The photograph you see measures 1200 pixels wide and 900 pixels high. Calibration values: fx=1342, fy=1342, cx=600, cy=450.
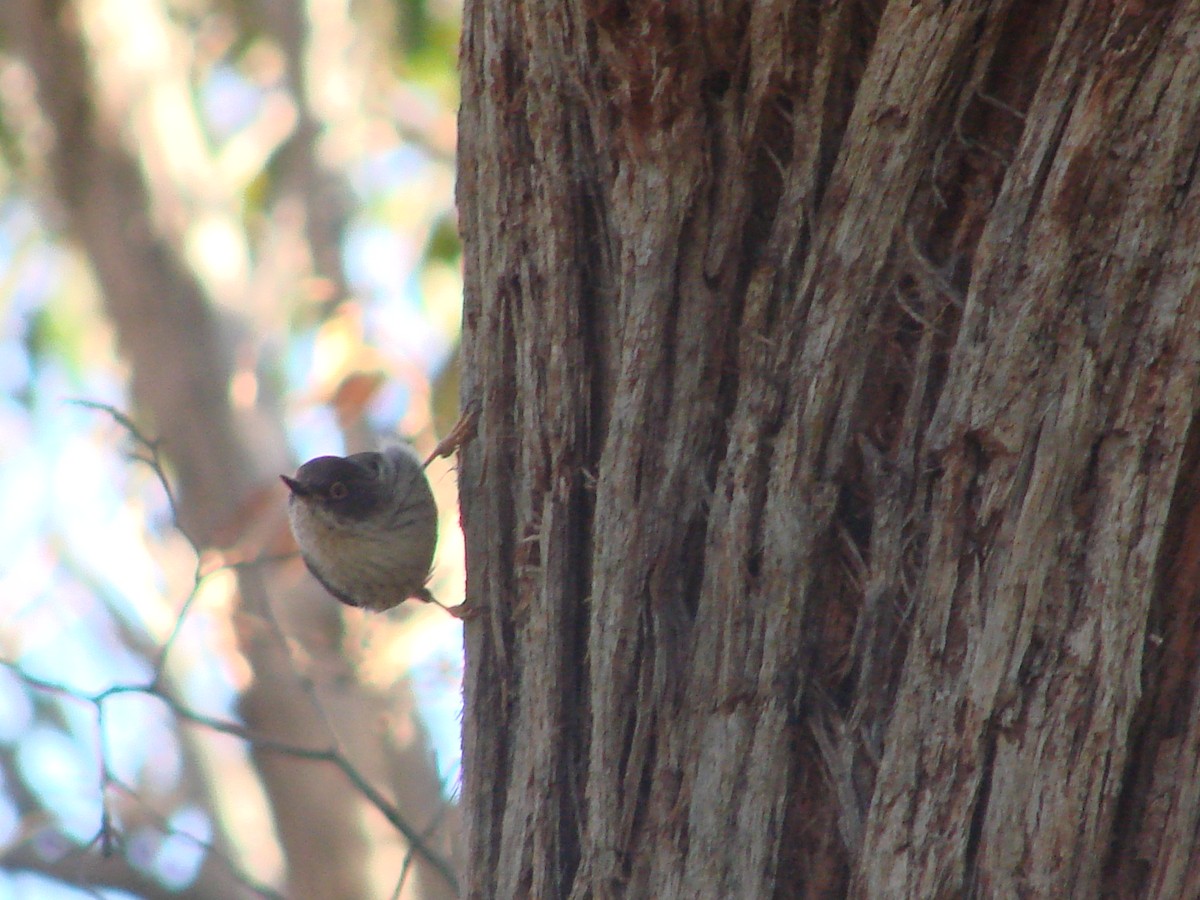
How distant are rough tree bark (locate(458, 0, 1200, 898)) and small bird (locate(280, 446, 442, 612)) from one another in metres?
2.27

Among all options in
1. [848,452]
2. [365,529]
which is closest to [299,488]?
[365,529]

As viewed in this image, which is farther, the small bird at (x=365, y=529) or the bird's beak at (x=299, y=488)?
the small bird at (x=365, y=529)

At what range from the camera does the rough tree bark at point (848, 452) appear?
2.09m

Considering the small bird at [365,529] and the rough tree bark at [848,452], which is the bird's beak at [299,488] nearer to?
the small bird at [365,529]

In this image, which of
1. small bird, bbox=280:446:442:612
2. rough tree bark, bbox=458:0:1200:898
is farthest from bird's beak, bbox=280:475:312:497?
rough tree bark, bbox=458:0:1200:898

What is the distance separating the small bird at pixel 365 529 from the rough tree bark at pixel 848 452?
227 cm

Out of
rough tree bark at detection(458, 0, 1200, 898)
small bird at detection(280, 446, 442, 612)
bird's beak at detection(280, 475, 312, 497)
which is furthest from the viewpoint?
small bird at detection(280, 446, 442, 612)

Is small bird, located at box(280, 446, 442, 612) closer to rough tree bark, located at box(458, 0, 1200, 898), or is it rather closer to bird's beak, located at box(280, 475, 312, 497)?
bird's beak, located at box(280, 475, 312, 497)

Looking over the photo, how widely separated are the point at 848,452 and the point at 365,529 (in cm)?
307

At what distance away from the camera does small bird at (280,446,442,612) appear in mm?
5125

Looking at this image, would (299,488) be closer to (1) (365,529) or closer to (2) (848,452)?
(1) (365,529)

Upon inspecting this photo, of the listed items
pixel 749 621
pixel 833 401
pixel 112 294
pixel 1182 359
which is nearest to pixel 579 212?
pixel 833 401

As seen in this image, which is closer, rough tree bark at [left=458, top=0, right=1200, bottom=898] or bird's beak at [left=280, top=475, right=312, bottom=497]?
rough tree bark at [left=458, top=0, right=1200, bottom=898]

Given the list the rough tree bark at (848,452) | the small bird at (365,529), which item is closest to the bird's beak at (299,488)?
the small bird at (365,529)
